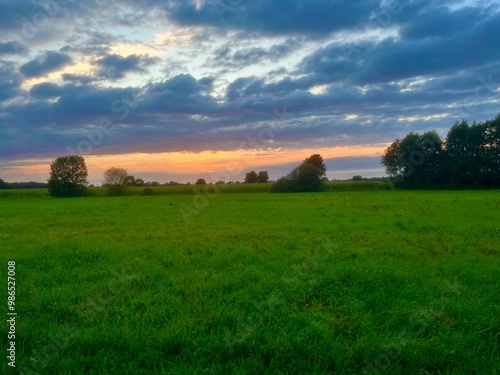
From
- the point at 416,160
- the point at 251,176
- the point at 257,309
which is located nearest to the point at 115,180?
the point at 251,176

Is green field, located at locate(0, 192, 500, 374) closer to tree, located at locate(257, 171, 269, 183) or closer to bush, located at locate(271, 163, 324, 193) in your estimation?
bush, located at locate(271, 163, 324, 193)

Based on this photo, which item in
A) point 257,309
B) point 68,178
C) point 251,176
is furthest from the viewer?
point 251,176

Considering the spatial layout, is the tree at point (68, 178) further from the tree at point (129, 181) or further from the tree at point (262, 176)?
the tree at point (262, 176)

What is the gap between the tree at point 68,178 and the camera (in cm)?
8275

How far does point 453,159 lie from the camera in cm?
6881

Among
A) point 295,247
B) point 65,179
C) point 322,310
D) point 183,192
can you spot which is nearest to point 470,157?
point 183,192

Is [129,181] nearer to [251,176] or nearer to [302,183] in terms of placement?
[251,176]

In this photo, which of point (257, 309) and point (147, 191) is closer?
point (257, 309)

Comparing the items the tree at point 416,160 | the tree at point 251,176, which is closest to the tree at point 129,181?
the tree at point 251,176

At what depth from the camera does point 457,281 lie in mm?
7152

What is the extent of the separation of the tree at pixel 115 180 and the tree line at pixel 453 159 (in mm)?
57097

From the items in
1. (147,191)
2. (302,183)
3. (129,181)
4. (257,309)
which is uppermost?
(129,181)

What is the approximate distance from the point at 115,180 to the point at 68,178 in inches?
426

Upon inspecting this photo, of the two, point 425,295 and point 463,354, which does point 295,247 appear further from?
point 463,354
